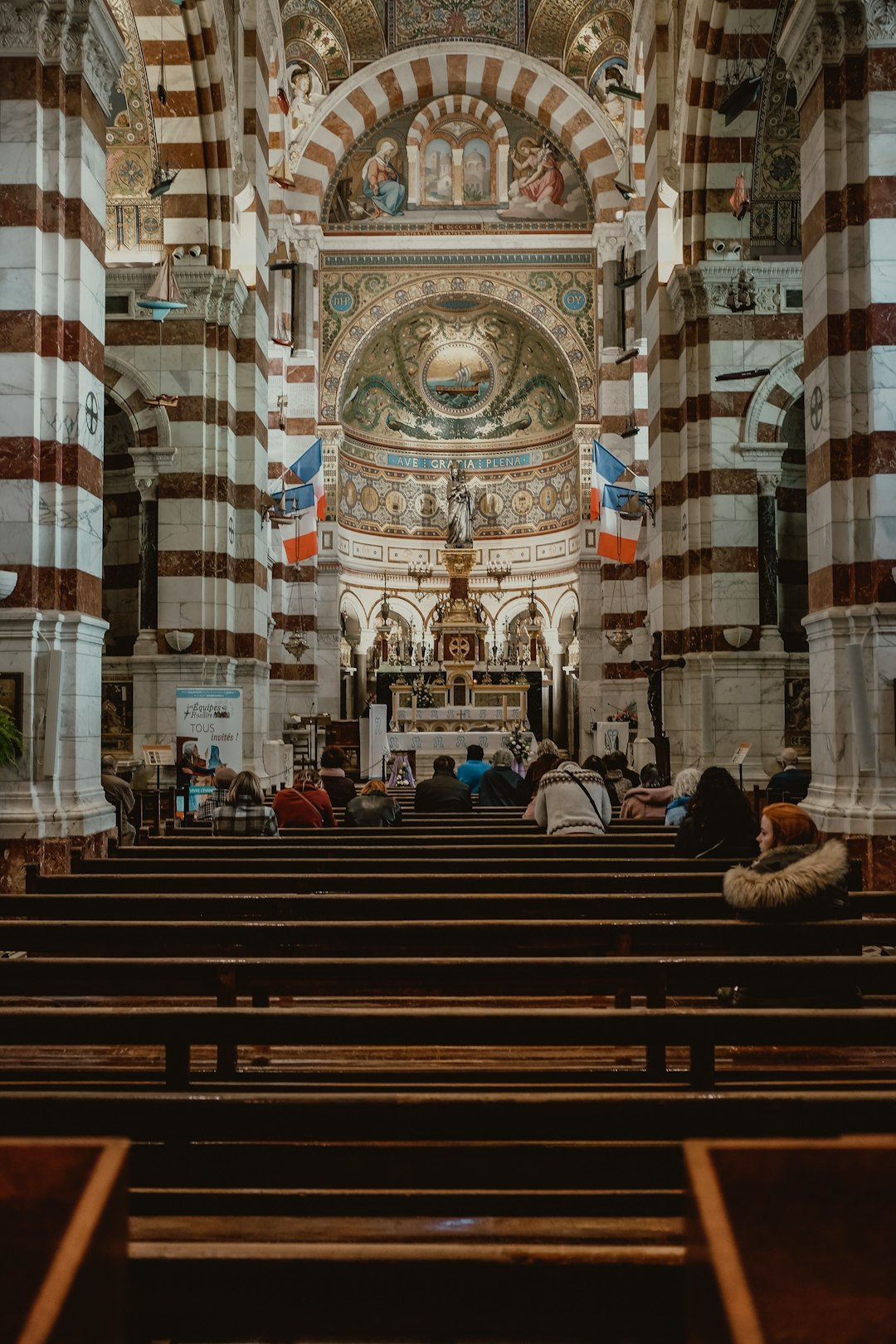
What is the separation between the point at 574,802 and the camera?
7.30 m

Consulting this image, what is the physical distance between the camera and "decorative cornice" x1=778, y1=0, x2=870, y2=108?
28.2 ft

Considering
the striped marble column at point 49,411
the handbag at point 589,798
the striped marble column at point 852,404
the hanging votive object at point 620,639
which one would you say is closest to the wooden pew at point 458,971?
the handbag at point 589,798

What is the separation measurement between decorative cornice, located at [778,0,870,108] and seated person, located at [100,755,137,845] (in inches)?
328

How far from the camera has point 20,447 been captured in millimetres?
8844

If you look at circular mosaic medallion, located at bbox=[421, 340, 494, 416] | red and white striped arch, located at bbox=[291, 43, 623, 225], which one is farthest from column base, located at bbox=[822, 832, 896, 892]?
circular mosaic medallion, located at bbox=[421, 340, 494, 416]

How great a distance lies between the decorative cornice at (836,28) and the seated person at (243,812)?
7.06 m

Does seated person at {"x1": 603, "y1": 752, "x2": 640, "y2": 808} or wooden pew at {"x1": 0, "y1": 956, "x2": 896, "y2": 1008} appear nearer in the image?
wooden pew at {"x1": 0, "y1": 956, "x2": 896, "y2": 1008}

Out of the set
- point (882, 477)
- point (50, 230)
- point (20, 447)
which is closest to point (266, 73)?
point (50, 230)

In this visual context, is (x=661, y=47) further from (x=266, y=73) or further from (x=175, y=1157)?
(x=175, y=1157)

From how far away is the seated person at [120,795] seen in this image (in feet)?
33.4

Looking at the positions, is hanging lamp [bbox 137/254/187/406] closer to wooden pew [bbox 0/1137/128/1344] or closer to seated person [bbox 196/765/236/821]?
seated person [bbox 196/765/236/821]

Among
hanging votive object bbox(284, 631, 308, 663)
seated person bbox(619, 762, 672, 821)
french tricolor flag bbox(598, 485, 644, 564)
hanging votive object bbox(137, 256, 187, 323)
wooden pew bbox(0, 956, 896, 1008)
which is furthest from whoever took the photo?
hanging votive object bbox(284, 631, 308, 663)

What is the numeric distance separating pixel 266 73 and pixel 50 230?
10.3m

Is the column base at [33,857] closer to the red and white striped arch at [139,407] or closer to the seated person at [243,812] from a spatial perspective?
the seated person at [243,812]
